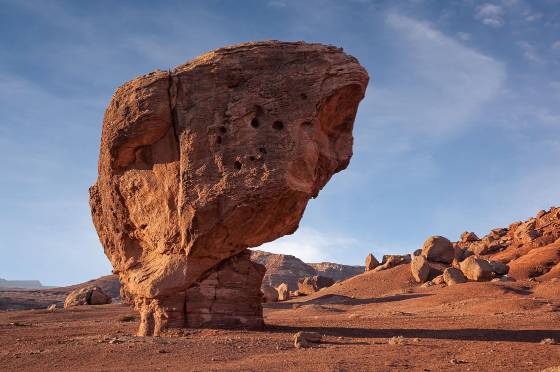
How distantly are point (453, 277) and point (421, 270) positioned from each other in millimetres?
3325

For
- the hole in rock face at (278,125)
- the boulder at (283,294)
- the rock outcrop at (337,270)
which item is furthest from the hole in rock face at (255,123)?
the rock outcrop at (337,270)

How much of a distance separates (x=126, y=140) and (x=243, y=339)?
601 cm

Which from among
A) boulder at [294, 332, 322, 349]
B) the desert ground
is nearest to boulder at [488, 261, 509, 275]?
the desert ground

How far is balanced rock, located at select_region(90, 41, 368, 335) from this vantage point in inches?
551

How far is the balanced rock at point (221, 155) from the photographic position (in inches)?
551

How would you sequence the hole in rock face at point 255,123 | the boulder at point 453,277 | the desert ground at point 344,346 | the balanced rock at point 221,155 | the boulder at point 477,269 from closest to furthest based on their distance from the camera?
the desert ground at point 344,346, the balanced rock at point 221,155, the hole in rock face at point 255,123, the boulder at point 477,269, the boulder at point 453,277

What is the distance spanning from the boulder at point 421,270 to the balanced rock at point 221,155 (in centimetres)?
Result: 2130

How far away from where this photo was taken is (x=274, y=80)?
14.2 metres

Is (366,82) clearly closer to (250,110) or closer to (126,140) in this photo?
(250,110)

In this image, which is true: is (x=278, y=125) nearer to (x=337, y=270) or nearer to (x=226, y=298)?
(x=226, y=298)

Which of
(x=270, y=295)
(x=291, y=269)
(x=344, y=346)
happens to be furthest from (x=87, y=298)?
(x=291, y=269)

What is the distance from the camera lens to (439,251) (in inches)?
1500

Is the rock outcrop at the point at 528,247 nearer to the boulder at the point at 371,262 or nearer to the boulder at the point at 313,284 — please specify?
the boulder at the point at 371,262

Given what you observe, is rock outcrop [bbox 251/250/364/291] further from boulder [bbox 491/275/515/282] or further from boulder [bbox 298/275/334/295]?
boulder [bbox 491/275/515/282]
